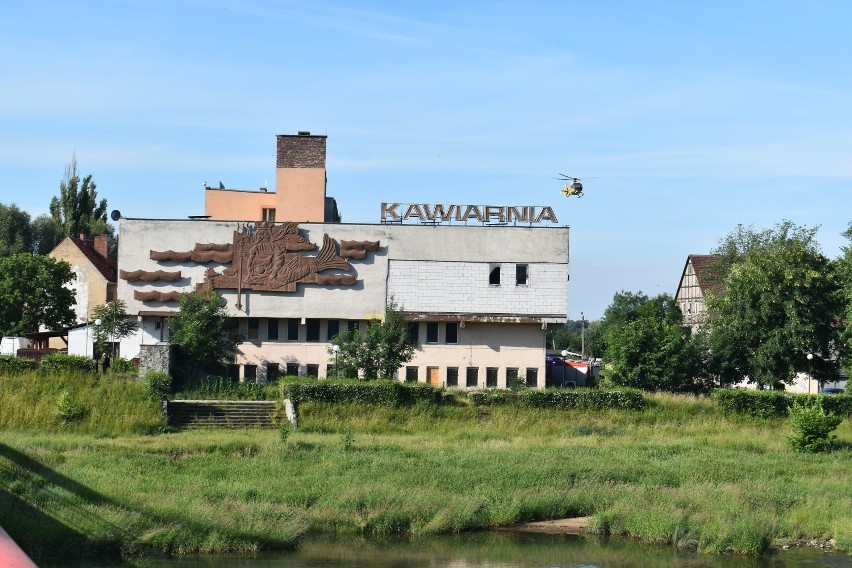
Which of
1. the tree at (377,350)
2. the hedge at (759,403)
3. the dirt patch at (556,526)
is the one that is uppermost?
the tree at (377,350)

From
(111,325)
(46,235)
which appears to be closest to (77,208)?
(46,235)

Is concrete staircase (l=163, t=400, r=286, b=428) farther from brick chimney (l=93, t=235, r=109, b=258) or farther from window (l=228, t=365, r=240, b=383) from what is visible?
brick chimney (l=93, t=235, r=109, b=258)

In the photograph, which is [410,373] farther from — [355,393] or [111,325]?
[111,325]

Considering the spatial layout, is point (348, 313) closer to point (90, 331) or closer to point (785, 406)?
point (90, 331)

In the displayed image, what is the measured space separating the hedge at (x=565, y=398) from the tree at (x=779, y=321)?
13213 millimetres

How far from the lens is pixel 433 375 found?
56.8 m

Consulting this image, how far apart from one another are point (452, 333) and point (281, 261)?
9917mm

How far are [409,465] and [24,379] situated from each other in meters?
19.5

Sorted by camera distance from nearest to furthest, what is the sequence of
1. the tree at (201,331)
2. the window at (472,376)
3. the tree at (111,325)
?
the tree at (201,331), the tree at (111,325), the window at (472,376)

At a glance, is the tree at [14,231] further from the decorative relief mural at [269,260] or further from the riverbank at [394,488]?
the riverbank at [394,488]

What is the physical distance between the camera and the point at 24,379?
143 feet

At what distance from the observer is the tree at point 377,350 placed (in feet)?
167

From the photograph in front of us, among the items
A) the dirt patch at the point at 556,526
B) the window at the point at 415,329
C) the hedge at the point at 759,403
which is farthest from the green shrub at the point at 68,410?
the hedge at the point at 759,403

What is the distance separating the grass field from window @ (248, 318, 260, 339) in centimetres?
1545
